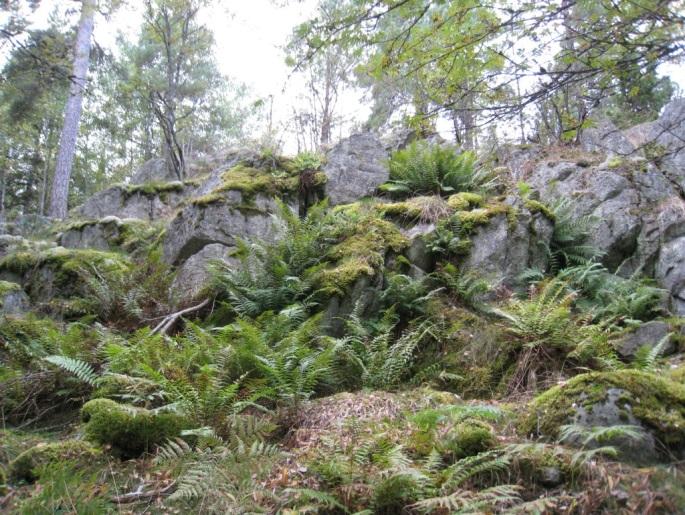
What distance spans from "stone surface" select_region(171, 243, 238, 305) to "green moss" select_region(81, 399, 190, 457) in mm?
2895

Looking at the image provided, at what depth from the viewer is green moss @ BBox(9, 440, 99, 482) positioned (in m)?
2.76

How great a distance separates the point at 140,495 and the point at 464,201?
5.69 m

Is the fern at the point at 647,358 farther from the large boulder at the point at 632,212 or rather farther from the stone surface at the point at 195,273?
the stone surface at the point at 195,273

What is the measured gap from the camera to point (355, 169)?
811cm

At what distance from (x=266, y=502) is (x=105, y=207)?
983 cm

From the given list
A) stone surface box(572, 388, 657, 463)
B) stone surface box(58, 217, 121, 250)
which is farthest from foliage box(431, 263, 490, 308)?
stone surface box(58, 217, 121, 250)

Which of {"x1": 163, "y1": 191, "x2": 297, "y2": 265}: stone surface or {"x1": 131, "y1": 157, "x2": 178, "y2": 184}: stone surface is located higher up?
{"x1": 131, "y1": 157, "x2": 178, "y2": 184}: stone surface

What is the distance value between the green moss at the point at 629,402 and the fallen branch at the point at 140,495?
2.18m

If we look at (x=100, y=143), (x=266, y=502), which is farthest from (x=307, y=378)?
(x=100, y=143)

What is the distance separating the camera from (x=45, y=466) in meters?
2.66

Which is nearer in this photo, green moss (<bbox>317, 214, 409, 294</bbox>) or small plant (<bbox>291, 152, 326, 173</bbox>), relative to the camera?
green moss (<bbox>317, 214, 409, 294</bbox>)

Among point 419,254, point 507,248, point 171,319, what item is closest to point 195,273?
point 171,319

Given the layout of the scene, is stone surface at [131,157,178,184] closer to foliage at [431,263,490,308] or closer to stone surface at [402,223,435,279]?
stone surface at [402,223,435,279]

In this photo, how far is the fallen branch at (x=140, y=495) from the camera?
2.54 meters
